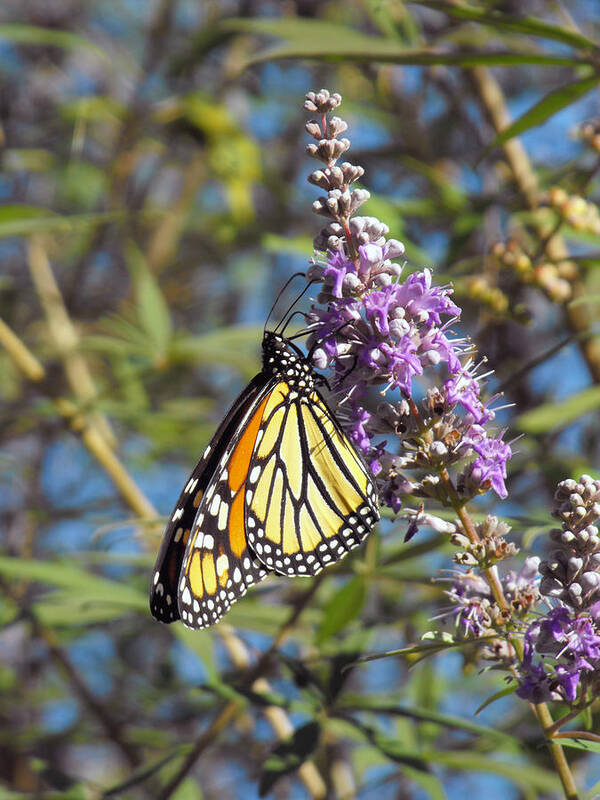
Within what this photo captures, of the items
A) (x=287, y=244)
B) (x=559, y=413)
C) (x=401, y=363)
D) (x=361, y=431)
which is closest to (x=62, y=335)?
(x=287, y=244)

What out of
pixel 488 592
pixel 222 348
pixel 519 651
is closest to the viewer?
pixel 519 651

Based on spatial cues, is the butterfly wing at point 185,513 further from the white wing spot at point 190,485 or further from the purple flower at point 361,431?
the purple flower at point 361,431

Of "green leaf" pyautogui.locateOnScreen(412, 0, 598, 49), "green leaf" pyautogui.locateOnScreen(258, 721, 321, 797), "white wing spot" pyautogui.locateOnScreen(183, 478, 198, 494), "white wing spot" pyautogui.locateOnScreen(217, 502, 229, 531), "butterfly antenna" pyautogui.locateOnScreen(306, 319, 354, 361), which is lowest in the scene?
"green leaf" pyautogui.locateOnScreen(258, 721, 321, 797)

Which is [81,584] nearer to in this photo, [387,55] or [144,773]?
[144,773]

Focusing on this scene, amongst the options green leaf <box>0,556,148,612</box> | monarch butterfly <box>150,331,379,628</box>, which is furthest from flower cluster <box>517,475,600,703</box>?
green leaf <box>0,556,148,612</box>

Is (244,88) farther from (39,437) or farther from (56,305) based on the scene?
(39,437)

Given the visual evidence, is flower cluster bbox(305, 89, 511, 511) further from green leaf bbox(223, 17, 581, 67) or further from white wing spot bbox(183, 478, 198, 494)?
white wing spot bbox(183, 478, 198, 494)

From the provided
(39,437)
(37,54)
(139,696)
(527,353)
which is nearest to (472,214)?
(527,353)
